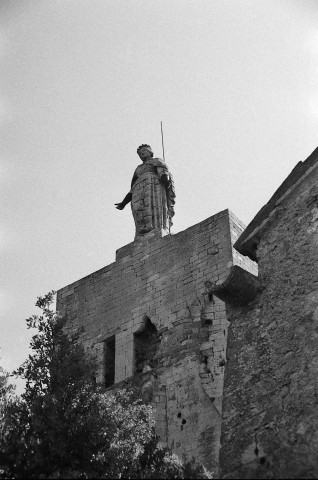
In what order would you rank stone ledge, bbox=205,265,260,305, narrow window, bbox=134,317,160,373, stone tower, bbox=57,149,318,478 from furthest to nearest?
narrow window, bbox=134,317,160,373 → stone ledge, bbox=205,265,260,305 → stone tower, bbox=57,149,318,478

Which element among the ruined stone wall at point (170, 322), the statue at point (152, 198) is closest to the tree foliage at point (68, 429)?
the ruined stone wall at point (170, 322)

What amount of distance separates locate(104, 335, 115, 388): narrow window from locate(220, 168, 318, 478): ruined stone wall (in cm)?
692

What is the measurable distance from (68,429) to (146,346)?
6906 mm

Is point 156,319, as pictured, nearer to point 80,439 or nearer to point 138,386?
point 138,386

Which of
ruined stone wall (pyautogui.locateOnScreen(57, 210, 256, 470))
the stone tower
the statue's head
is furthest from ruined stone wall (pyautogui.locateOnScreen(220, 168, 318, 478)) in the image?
the statue's head

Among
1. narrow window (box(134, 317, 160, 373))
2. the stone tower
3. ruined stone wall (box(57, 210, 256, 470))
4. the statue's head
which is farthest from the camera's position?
the statue's head

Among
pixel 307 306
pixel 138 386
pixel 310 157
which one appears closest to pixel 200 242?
pixel 138 386

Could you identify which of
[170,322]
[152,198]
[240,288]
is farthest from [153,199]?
[240,288]

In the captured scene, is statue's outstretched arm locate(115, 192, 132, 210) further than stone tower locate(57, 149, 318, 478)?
Yes

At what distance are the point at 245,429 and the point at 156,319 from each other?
7.74 meters

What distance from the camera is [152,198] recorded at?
61.3ft

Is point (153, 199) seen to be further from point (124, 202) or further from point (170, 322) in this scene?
point (170, 322)

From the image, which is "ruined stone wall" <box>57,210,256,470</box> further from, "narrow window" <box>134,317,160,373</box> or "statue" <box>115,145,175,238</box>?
"statue" <box>115,145,175,238</box>

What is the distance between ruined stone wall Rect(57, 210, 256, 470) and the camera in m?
15.3
